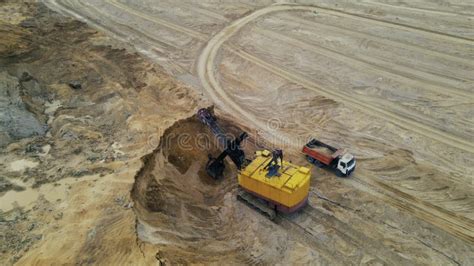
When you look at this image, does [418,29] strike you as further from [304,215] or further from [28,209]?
[28,209]

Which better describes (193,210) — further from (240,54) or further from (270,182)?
(240,54)

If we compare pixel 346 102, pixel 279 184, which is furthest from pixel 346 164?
pixel 346 102

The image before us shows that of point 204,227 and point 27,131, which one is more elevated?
point 27,131

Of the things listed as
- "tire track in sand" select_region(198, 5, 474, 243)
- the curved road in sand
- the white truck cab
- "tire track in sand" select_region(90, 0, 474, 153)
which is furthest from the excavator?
the curved road in sand

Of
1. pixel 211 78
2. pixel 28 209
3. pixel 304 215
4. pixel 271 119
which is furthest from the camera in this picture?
pixel 211 78

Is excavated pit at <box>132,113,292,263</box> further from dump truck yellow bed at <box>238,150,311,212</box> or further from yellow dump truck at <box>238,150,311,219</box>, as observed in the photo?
dump truck yellow bed at <box>238,150,311,212</box>

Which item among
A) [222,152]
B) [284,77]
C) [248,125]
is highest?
[284,77]

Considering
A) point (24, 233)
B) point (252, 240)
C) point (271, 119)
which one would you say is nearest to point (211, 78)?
point (271, 119)

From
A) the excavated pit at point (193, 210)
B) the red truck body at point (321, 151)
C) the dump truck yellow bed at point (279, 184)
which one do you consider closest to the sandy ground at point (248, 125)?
the excavated pit at point (193, 210)
